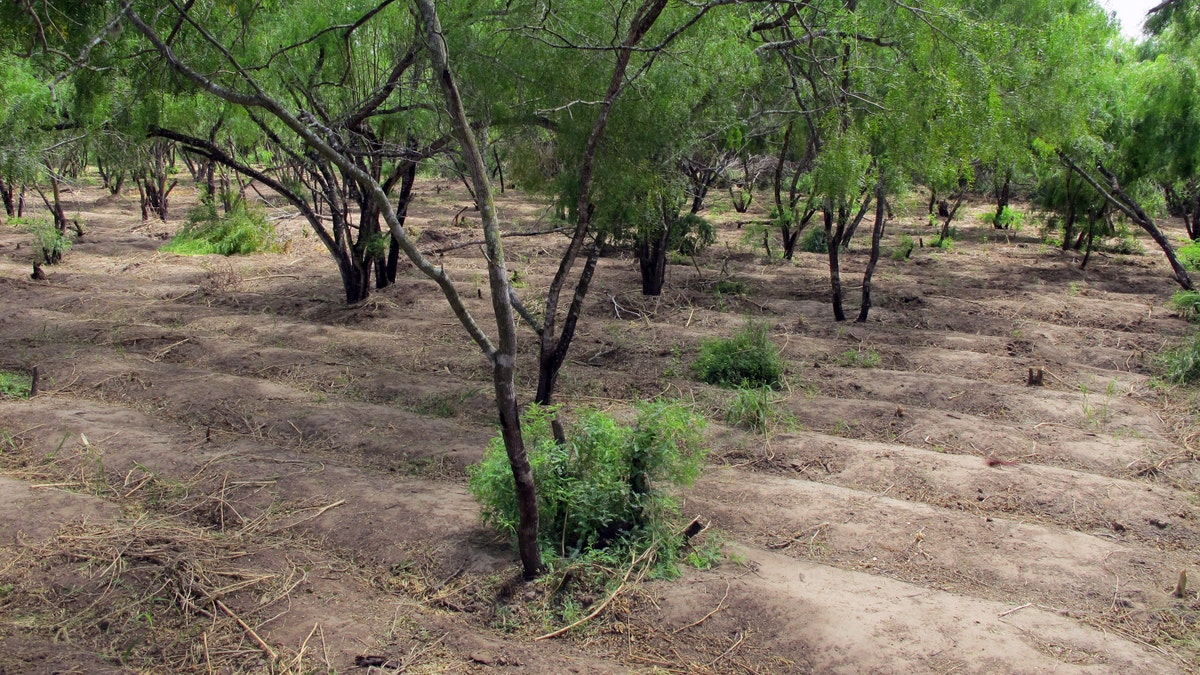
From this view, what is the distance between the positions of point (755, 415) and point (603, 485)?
2549mm

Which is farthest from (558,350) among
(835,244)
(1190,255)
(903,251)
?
(1190,255)

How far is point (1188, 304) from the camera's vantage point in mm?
11219

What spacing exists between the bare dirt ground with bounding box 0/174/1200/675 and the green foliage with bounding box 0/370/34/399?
6.2 inches

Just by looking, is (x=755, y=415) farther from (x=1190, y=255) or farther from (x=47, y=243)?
(x=47, y=243)

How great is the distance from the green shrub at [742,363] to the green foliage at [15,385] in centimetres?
576

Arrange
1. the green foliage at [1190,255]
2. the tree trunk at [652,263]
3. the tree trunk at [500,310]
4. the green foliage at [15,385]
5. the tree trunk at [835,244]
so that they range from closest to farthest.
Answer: the tree trunk at [500,310] < the green foliage at [15,385] < the tree trunk at [835,244] < the tree trunk at [652,263] < the green foliage at [1190,255]

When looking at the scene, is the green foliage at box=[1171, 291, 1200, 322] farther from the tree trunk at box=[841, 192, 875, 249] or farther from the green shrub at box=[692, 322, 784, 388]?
the green shrub at box=[692, 322, 784, 388]

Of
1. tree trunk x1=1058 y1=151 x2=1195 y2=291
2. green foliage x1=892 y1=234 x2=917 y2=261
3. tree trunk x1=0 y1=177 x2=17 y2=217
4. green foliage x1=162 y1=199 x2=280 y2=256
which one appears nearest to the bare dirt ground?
tree trunk x1=1058 y1=151 x2=1195 y2=291

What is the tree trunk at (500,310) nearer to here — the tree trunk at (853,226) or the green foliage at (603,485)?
the green foliage at (603,485)

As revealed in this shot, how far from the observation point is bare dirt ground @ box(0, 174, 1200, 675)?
166 inches

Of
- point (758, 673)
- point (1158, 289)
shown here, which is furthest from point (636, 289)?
point (758, 673)

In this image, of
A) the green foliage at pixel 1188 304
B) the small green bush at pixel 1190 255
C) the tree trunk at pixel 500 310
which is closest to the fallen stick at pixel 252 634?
the tree trunk at pixel 500 310

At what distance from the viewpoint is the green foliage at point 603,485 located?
478 centimetres

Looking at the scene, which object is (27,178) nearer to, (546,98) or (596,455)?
(546,98)
